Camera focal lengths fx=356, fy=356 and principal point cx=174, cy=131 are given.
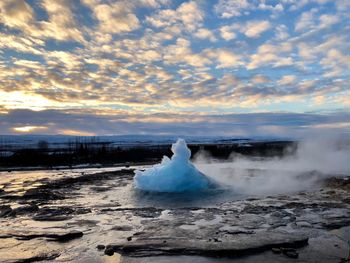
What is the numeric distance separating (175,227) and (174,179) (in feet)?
23.3

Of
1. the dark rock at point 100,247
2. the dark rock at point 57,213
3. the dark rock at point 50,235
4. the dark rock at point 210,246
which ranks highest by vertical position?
the dark rock at point 57,213

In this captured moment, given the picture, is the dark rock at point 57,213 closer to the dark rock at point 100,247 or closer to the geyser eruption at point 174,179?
the dark rock at point 100,247

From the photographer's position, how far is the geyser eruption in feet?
55.0

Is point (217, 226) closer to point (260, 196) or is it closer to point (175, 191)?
point (260, 196)

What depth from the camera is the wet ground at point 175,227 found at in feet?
24.8

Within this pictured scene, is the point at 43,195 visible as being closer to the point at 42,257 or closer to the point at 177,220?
the point at 177,220

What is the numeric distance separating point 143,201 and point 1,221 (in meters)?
5.24

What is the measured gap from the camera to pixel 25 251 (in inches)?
307

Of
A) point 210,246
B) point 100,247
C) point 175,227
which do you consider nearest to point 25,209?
point 100,247

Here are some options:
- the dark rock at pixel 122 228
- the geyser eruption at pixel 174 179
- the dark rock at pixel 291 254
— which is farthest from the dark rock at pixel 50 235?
the geyser eruption at pixel 174 179

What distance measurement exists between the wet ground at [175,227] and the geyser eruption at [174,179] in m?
0.92

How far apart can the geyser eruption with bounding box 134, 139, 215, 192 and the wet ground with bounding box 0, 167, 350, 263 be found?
919 millimetres

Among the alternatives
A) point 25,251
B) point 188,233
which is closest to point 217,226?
point 188,233

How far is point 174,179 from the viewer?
55.3 feet
